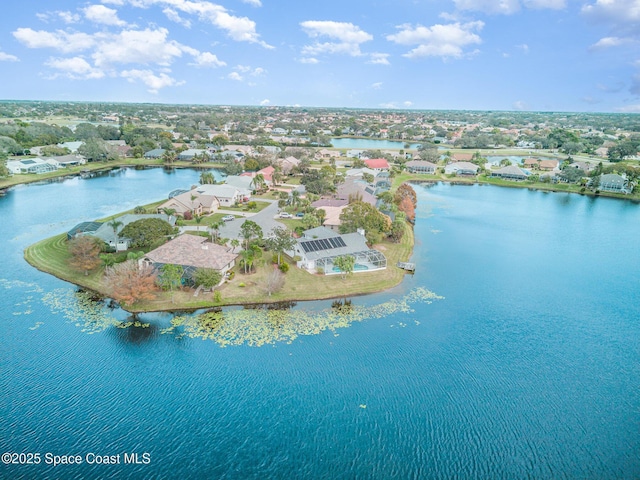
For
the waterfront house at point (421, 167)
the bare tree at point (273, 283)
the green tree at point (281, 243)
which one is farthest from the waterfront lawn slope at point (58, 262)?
the waterfront house at point (421, 167)

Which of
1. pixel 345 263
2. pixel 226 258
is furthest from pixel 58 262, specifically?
pixel 345 263

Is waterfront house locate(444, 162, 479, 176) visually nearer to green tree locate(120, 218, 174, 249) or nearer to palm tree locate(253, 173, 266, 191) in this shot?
palm tree locate(253, 173, 266, 191)

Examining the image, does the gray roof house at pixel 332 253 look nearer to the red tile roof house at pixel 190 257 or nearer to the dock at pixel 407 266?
the dock at pixel 407 266

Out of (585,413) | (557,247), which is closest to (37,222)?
(585,413)

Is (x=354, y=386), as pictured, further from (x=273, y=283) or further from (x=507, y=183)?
(x=507, y=183)

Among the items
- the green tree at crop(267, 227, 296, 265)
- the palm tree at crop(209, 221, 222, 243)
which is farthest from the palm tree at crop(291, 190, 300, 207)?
the green tree at crop(267, 227, 296, 265)

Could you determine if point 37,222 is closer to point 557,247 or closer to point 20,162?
point 20,162
